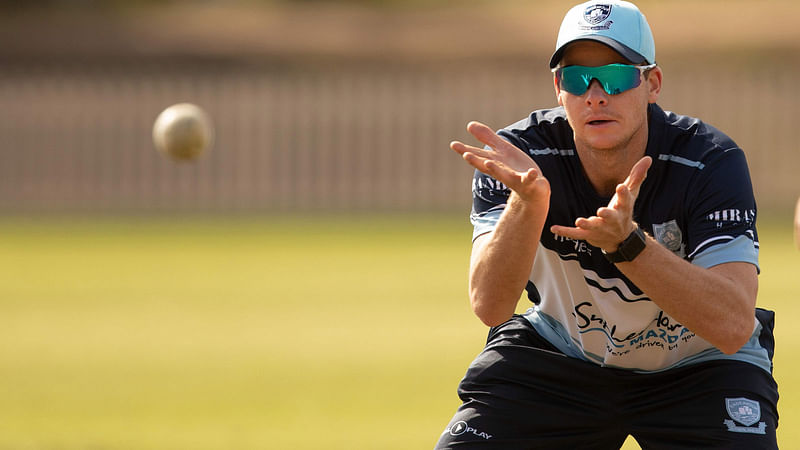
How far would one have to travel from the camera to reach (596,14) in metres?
5.50

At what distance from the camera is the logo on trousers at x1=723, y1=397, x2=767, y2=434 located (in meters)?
5.46

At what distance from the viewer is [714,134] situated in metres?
5.65

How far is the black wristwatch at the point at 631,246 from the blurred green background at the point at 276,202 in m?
3.27

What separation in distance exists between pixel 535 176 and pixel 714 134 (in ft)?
3.51

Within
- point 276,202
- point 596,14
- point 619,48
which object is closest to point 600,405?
point 619,48

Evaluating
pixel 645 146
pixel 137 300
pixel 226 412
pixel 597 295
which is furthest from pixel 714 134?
pixel 137 300

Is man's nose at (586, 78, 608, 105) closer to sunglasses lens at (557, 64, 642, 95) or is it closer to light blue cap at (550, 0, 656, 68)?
sunglasses lens at (557, 64, 642, 95)

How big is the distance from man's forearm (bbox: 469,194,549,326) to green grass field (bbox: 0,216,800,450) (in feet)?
8.37

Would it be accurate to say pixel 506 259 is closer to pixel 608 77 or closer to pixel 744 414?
pixel 608 77

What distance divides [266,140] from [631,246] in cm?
2738

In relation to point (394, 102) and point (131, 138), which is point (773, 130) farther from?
point (131, 138)

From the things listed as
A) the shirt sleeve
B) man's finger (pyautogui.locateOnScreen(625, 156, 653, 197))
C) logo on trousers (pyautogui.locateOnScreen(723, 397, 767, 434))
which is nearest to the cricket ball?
the shirt sleeve

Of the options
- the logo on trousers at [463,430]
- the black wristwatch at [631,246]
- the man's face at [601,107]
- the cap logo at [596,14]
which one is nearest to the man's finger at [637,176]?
the black wristwatch at [631,246]

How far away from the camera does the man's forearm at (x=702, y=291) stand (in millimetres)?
4953
